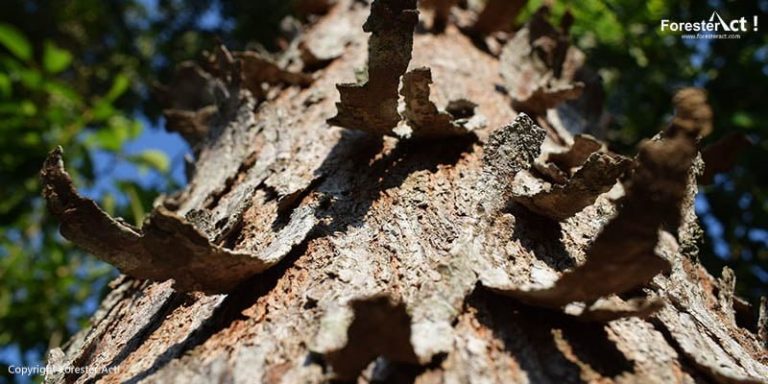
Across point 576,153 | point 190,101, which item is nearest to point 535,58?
point 576,153

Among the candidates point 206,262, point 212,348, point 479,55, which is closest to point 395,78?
point 206,262

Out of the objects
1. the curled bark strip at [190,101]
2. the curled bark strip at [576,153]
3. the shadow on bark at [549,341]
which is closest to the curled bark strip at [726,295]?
the curled bark strip at [576,153]

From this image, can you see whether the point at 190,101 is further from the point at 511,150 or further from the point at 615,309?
the point at 615,309

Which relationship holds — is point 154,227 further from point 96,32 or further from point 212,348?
point 96,32

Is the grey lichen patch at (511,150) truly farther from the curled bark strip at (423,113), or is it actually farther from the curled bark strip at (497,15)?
the curled bark strip at (497,15)

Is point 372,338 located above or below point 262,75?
below
